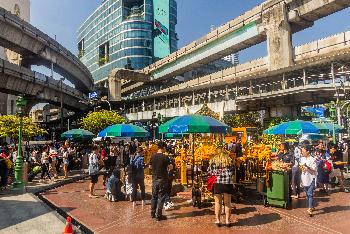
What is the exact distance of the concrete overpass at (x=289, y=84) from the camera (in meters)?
27.6

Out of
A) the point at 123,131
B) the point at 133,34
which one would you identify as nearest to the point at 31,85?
the point at 123,131

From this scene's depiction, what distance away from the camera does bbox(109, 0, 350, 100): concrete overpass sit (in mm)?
34906

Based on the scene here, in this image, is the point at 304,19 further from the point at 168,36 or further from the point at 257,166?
the point at 168,36

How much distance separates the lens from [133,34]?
100875 millimetres

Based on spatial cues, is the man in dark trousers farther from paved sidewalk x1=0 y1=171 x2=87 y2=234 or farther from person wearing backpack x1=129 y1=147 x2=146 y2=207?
paved sidewalk x1=0 y1=171 x2=87 y2=234

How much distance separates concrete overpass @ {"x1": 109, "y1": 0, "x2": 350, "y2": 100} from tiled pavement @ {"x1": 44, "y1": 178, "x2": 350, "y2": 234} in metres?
27.3

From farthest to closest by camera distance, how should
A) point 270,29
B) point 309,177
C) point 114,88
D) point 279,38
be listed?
point 114,88 < point 270,29 < point 279,38 < point 309,177

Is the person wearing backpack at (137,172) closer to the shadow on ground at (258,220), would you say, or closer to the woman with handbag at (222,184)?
the woman with handbag at (222,184)

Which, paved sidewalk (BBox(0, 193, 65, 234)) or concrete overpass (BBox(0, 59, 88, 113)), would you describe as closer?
paved sidewalk (BBox(0, 193, 65, 234))

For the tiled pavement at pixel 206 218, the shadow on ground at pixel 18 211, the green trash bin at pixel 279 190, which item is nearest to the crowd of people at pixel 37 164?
the shadow on ground at pixel 18 211

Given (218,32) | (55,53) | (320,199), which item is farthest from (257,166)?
(218,32)

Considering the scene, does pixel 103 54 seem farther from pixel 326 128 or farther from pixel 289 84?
pixel 326 128

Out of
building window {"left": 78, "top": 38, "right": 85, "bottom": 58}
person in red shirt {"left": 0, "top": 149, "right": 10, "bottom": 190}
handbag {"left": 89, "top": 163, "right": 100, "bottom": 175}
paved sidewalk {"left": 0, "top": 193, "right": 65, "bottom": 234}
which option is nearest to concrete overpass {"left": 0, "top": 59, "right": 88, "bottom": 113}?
person in red shirt {"left": 0, "top": 149, "right": 10, "bottom": 190}

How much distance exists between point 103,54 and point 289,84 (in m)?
92.2
